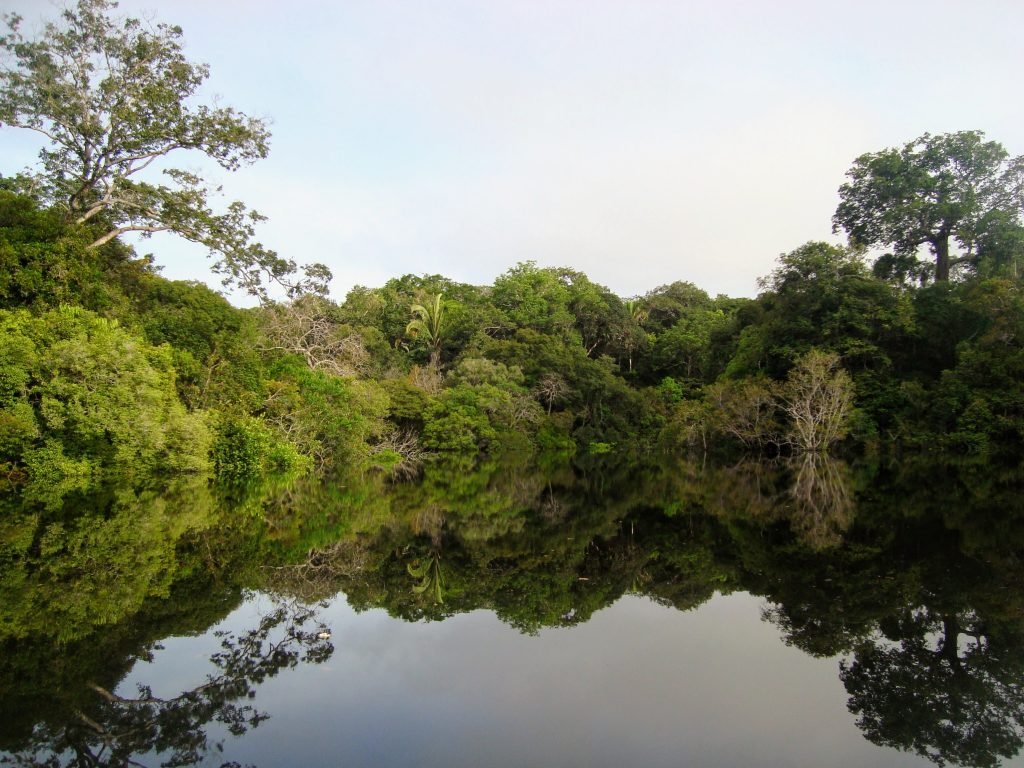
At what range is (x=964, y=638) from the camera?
5.73 metres

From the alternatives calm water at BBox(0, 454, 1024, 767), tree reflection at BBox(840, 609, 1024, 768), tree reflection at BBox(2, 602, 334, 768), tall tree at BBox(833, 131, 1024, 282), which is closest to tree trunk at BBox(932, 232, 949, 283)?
tall tree at BBox(833, 131, 1024, 282)

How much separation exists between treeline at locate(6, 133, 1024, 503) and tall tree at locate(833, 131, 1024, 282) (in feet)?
2.09

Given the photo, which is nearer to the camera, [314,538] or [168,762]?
[168,762]

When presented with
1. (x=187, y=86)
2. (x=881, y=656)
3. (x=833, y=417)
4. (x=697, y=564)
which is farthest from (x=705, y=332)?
(x=881, y=656)

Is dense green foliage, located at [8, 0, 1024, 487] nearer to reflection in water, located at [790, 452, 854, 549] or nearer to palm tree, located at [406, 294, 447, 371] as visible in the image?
palm tree, located at [406, 294, 447, 371]

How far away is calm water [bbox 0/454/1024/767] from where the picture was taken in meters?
4.14

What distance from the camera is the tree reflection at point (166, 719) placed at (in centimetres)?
386

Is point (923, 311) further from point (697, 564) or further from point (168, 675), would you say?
point (168, 675)

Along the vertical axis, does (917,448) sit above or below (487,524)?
above

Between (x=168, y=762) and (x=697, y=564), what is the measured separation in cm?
703

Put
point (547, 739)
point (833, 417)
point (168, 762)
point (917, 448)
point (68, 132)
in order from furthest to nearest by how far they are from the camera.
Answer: point (917, 448)
point (833, 417)
point (68, 132)
point (547, 739)
point (168, 762)

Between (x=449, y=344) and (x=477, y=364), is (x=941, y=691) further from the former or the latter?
(x=449, y=344)

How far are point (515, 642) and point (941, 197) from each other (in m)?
44.3

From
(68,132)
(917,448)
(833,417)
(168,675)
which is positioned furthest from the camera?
(917,448)
